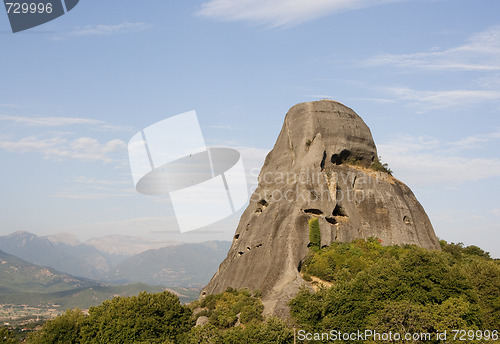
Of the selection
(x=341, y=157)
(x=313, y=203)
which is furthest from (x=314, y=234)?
(x=341, y=157)

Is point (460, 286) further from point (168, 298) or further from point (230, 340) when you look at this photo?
point (168, 298)

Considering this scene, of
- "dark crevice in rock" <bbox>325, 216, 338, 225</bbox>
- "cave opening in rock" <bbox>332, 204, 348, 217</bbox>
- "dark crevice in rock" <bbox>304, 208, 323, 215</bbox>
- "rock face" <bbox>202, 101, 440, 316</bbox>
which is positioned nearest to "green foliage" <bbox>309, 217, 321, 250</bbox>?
"rock face" <bbox>202, 101, 440, 316</bbox>

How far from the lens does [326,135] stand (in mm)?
63062

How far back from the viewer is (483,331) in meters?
37.4

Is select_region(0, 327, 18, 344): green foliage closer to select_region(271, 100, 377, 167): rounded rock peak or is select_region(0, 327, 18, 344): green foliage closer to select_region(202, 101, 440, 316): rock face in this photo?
select_region(202, 101, 440, 316): rock face

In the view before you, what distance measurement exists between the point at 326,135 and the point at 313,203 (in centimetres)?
1129

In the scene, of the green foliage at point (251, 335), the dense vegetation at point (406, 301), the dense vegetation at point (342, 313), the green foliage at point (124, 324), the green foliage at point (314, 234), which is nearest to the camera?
the dense vegetation at point (406, 301)

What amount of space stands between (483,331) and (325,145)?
30.3 metres

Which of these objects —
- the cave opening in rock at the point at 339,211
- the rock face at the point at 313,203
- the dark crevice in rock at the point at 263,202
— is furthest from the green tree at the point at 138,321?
the cave opening in rock at the point at 339,211

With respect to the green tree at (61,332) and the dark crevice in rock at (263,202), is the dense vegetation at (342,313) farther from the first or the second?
the dark crevice in rock at (263,202)

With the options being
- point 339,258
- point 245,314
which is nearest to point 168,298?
point 245,314

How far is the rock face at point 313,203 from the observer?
52531 millimetres

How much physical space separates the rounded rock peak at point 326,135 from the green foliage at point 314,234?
9.37 meters

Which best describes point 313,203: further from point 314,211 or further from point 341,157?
point 341,157
